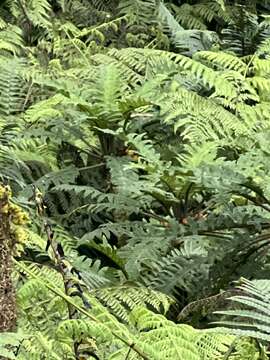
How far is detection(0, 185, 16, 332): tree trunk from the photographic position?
976mm

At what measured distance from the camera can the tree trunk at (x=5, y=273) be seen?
0.98 metres

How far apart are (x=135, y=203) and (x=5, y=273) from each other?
1.22 meters

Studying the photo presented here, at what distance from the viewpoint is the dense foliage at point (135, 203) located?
3.86ft

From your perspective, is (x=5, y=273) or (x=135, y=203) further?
(x=135, y=203)

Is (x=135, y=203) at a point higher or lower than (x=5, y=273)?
lower

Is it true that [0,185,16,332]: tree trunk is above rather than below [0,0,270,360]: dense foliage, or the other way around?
above

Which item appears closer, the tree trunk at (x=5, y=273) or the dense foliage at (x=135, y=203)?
the tree trunk at (x=5, y=273)

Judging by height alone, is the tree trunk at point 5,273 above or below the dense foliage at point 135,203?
above

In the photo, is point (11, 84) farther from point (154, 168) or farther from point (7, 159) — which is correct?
point (154, 168)

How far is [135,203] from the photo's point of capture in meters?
2.21

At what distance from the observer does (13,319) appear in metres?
0.99

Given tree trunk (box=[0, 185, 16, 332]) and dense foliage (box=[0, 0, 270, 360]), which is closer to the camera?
tree trunk (box=[0, 185, 16, 332])

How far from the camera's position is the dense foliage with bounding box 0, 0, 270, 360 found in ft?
3.86

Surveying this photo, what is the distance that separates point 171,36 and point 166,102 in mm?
1590
